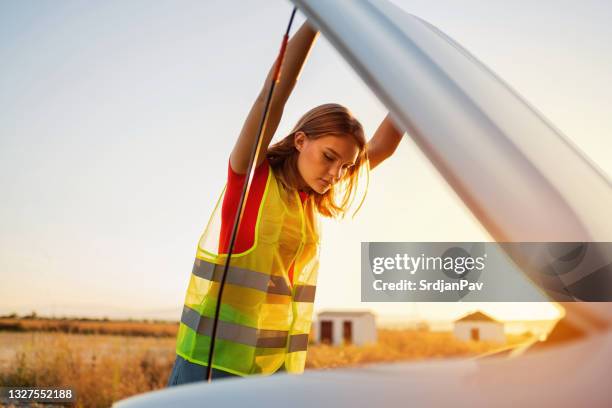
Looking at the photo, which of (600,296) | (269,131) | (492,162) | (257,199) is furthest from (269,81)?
(600,296)

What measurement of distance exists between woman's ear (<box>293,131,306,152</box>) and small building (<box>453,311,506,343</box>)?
804 millimetres

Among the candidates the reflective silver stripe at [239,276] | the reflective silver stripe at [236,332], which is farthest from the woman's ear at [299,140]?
the reflective silver stripe at [236,332]

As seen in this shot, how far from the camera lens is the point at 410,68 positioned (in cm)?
56

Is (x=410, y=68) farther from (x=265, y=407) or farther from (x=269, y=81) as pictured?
(x=269, y=81)

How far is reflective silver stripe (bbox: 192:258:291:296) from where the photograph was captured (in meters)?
1.13

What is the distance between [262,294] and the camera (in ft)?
3.89

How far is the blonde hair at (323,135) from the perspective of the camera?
125 cm

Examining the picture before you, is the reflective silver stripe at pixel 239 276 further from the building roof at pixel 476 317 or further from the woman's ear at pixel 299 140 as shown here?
the building roof at pixel 476 317

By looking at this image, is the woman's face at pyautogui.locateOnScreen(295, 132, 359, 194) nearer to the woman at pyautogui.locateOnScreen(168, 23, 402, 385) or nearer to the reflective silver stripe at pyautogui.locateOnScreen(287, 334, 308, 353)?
the woman at pyautogui.locateOnScreen(168, 23, 402, 385)

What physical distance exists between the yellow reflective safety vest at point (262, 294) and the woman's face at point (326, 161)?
0.17 feet

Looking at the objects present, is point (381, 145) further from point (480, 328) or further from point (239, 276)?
point (480, 328)

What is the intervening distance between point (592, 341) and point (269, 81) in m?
0.71

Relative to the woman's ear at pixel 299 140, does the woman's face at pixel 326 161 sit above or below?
below

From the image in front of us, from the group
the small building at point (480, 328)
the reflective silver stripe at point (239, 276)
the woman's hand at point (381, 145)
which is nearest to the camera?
the small building at point (480, 328)
